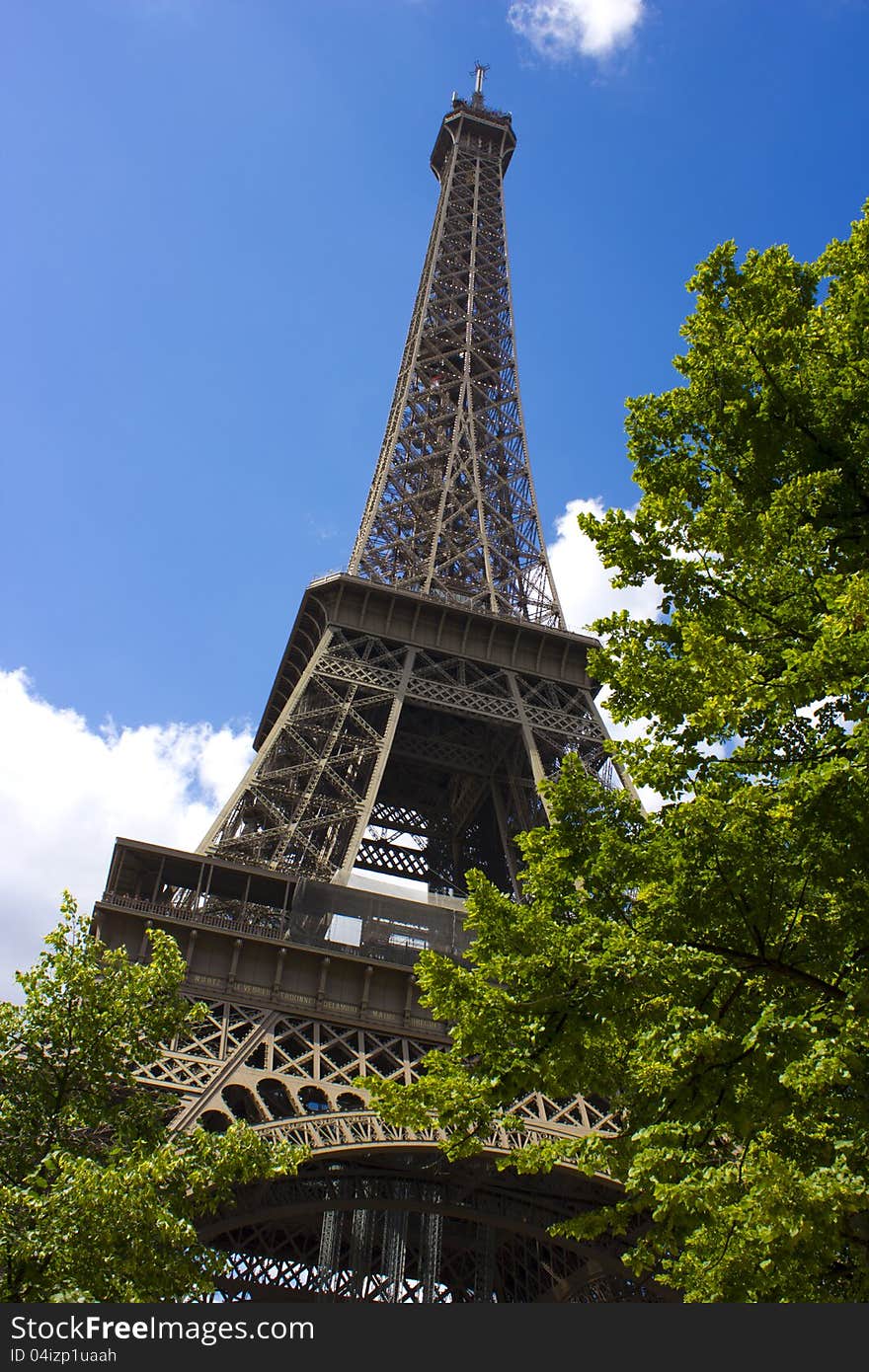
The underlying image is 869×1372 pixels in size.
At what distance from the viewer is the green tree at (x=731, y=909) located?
9078 mm

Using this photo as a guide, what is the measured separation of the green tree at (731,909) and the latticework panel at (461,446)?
27.3 m

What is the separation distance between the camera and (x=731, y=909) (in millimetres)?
10117

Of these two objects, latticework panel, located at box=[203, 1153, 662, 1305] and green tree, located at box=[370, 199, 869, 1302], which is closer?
green tree, located at box=[370, 199, 869, 1302]

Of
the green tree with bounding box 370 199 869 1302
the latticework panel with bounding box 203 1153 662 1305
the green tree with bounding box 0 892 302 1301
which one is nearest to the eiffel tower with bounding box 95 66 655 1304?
the latticework panel with bounding box 203 1153 662 1305

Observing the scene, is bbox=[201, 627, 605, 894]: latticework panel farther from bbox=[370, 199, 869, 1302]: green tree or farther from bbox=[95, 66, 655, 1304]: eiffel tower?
bbox=[370, 199, 869, 1302]: green tree

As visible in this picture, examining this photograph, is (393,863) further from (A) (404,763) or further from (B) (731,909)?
(B) (731,909)

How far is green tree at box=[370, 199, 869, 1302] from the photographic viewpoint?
9078 millimetres

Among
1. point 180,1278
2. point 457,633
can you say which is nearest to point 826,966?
point 180,1278

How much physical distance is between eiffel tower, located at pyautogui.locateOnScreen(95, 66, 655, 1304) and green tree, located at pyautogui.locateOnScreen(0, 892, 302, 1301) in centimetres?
544

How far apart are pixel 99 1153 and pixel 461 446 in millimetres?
38181

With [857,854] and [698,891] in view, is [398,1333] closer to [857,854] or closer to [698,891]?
[698,891]

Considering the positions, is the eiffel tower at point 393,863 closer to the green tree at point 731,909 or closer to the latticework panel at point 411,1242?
the latticework panel at point 411,1242

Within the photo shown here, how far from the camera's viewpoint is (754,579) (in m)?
10.8

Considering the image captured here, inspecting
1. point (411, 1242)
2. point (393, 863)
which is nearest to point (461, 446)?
point (393, 863)
